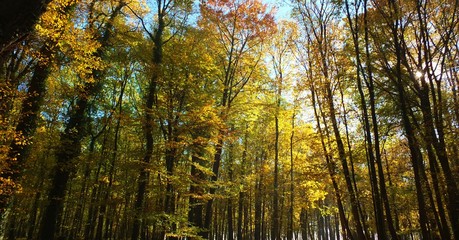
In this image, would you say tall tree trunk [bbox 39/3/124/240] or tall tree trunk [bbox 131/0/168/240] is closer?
tall tree trunk [bbox 131/0/168/240]

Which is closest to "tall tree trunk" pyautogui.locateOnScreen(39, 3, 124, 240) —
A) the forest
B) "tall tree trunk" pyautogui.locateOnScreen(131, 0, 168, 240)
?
the forest

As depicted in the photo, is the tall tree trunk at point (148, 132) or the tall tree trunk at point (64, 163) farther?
the tall tree trunk at point (64, 163)

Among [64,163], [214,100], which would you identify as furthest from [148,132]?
[64,163]

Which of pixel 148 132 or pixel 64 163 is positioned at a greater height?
pixel 148 132

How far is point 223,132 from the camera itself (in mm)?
12109

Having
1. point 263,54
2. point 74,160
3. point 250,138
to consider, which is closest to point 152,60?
point 74,160

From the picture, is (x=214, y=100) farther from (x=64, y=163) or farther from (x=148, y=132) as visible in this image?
(x=64, y=163)

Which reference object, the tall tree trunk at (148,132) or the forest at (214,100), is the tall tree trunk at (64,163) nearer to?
the forest at (214,100)

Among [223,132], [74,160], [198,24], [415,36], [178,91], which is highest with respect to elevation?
[198,24]

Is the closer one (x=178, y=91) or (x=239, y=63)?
(x=178, y=91)

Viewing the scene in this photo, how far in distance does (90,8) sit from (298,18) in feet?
36.5

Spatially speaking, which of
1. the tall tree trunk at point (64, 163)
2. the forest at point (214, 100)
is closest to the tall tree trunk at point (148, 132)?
the forest at point (214, 100)

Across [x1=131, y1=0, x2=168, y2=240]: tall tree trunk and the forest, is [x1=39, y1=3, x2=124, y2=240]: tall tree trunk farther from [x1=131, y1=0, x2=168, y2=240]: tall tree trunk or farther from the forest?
[x1=131, y1=0, x2=168, y2=240]: tall tree trunk

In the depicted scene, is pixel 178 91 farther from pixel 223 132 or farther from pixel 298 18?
pixel 298 18
